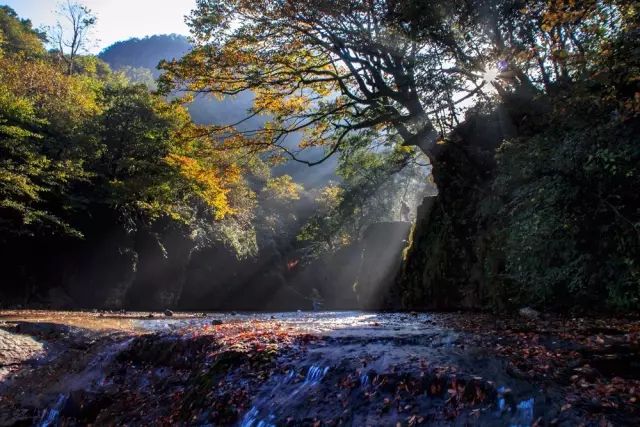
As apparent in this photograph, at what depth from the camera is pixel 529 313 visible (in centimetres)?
1073

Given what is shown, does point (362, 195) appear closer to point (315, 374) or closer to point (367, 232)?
point (367, 232)

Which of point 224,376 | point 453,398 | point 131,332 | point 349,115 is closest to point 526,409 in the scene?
point 453,398

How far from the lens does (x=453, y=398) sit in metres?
4.76

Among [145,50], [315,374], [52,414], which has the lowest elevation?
[52,414]

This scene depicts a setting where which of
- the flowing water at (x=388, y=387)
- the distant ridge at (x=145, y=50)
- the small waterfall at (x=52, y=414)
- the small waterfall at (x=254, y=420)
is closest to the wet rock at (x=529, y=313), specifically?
the flowing water at (x=388, y=387)

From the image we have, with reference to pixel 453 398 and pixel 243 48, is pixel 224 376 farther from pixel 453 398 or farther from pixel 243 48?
pixel 243 48

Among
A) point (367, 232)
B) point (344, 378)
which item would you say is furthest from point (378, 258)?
point (344, 378)

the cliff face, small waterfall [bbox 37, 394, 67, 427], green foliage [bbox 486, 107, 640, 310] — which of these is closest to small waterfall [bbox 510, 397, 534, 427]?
the cliff face

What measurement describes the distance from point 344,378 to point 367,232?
93.2 ft

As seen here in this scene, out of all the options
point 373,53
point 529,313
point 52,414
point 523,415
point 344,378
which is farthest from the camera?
point 373,53

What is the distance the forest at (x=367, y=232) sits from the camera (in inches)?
221

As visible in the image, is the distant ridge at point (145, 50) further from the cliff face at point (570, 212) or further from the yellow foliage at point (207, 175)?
the cliff face at point (570, 212)

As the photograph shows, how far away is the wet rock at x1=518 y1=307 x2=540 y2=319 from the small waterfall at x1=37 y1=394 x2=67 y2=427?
412 inches

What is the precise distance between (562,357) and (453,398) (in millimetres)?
1998
